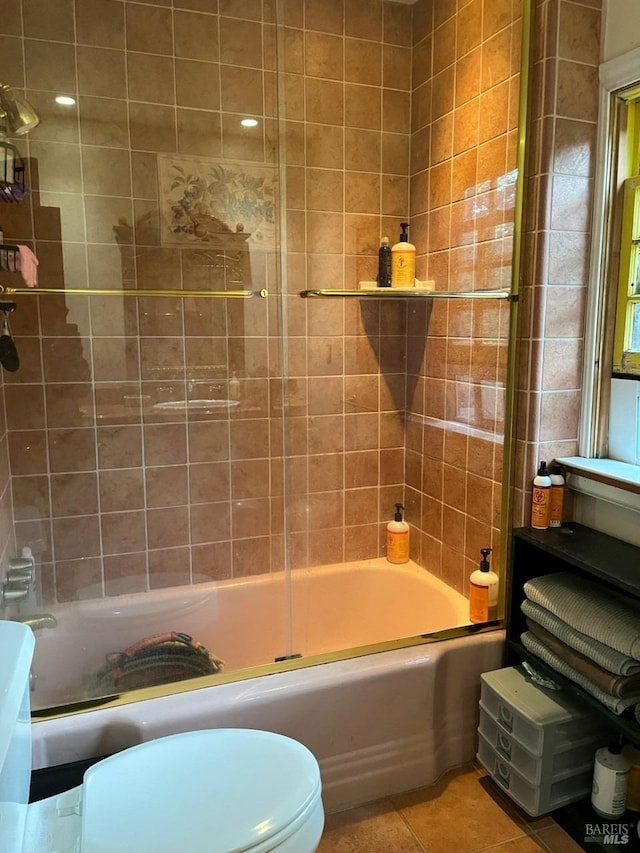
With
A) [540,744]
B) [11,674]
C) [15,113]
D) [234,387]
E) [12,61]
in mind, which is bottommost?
[540,744]

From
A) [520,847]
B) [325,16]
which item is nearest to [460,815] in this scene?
[520,847]

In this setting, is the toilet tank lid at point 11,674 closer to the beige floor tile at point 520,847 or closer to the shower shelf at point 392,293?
the beige floor tile at point 520,847

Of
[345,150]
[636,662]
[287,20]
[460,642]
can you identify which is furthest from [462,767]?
[287,20]

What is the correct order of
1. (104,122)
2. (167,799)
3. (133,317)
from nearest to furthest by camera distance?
(167,799) → (104,122) → (133,317)

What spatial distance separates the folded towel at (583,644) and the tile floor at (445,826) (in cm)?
50

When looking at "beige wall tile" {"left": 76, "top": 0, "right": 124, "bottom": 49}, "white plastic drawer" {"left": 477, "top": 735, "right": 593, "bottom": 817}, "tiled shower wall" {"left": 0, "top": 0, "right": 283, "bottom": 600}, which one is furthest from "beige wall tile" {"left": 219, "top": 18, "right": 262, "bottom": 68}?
"white plastic drawer" {"left": 477, "top": 735, "right": 593, "bottom": 817}

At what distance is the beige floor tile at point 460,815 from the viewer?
159 cm

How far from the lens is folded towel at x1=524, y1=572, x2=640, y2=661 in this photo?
4.81 ft

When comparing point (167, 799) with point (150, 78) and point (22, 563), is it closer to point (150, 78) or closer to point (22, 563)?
point (22, 563)

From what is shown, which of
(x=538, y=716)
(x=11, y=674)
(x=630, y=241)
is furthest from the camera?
(x=630, y=241)

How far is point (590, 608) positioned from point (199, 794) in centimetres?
103

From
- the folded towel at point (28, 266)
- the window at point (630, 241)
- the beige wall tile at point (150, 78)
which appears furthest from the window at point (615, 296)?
the folded towel at point (28, 266)

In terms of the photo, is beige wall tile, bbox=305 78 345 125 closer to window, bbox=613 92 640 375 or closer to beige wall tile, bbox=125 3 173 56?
beige wall tile, bbox=125 3 173 56

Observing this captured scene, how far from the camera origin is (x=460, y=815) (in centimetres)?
168
